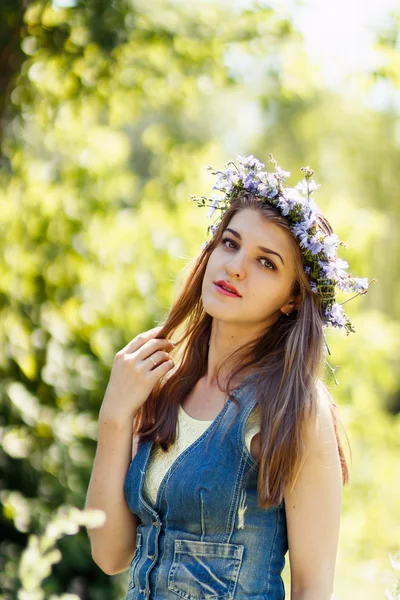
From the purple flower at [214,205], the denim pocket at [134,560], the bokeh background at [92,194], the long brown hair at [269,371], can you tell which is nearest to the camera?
the long brown hair at [269,371]

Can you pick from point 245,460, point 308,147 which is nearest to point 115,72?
point 245,460

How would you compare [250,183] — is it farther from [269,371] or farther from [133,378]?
[133,378]

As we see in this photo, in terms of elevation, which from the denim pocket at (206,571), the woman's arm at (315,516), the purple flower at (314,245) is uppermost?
the purple flower at (314,245)

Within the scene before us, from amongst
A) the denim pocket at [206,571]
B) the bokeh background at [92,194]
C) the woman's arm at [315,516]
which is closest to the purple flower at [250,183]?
the woman's arm at [315,516]

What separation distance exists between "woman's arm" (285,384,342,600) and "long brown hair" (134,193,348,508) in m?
0.04

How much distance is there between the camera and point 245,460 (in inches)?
79.3

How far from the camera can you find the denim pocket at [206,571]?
195 centimetres

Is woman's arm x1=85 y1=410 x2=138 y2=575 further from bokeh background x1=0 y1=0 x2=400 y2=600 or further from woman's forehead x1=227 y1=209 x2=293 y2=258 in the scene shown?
bokeh background x1=0 y1=0 x2=400 y2=600

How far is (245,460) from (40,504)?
8.04ft

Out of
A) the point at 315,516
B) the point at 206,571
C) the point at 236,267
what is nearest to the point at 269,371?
the point at 236,267

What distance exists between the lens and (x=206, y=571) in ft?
6.43

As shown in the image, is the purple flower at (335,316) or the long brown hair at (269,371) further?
the purple flower at (335,316)

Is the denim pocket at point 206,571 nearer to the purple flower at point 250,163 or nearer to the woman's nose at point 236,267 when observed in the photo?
the woman's nose at point 236,267

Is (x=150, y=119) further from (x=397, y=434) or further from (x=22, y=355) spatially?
(x=22, y=355)
